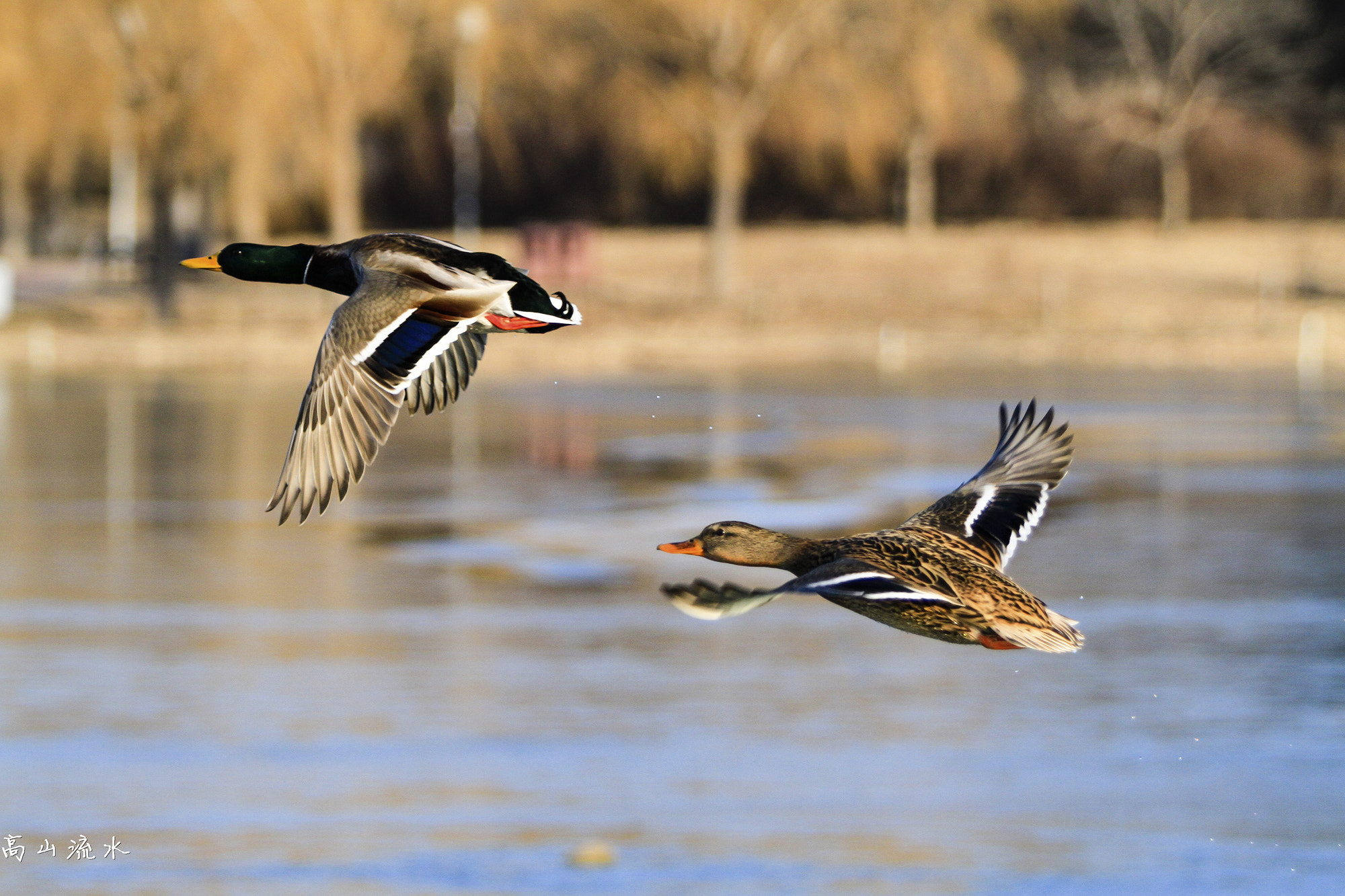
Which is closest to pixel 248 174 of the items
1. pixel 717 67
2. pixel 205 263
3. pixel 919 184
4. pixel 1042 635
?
pixel 717 67

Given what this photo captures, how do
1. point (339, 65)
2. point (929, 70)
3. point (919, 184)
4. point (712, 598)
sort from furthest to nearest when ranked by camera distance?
point (919, 184), point (929, 70), point (339, 65), point (712, 598)

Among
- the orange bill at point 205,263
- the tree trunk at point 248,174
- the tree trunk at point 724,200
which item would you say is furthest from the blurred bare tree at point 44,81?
the orange bill at point 205,263

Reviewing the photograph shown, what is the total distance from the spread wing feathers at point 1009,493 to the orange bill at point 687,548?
113cm

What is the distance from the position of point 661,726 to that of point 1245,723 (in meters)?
3.24

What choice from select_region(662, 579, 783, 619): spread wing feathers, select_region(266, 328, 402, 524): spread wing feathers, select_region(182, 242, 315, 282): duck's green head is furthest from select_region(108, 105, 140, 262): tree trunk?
select_region(662, 579, 783, 619): spread wing feathers

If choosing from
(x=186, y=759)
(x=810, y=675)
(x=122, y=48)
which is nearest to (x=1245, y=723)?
(x=810, y=675)

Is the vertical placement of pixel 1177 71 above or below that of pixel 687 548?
above

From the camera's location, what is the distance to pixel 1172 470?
24656 millimetres

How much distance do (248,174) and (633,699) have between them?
113ft

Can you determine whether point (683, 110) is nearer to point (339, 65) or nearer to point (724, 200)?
point (724, 200)

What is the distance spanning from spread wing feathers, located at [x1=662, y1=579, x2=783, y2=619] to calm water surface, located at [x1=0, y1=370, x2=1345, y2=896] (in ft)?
15.2

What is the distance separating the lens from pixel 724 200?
50.0m

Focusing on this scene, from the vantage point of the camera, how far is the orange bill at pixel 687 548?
662 cm

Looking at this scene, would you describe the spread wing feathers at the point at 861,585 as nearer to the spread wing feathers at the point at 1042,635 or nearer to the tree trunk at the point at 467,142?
the spread wing feathers at the point at 1042,635
